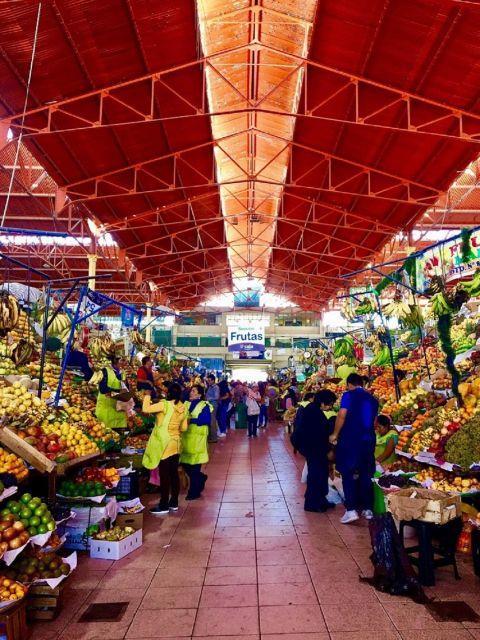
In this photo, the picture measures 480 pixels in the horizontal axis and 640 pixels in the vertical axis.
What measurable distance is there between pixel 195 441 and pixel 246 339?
16.7 m

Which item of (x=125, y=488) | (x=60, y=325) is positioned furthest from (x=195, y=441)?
(x=60, y=325)

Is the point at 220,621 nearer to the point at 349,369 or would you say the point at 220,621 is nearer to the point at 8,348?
the point at 8,348

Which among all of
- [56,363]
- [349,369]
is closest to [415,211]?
[349,369]

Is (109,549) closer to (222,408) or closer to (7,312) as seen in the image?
(7,312)

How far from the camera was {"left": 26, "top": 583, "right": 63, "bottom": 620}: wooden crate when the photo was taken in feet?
9.91

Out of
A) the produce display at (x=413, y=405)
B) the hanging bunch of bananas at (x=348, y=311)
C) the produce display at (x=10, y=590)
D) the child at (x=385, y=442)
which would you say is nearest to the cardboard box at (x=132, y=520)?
the produce display at (x=10, y=590)

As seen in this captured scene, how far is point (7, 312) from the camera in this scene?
4.94 m

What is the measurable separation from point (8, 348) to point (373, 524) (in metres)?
4.51

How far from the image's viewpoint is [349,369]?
10922mm

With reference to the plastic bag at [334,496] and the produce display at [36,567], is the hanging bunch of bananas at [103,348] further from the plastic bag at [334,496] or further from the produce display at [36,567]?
the produce display at [36,567]

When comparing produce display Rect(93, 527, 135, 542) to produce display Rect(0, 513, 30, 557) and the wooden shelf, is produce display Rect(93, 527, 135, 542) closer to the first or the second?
the wooden shelf

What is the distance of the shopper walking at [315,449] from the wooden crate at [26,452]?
2.67 meters

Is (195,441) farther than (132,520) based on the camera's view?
Yes

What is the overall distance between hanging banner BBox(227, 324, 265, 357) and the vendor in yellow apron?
51.1 ft
